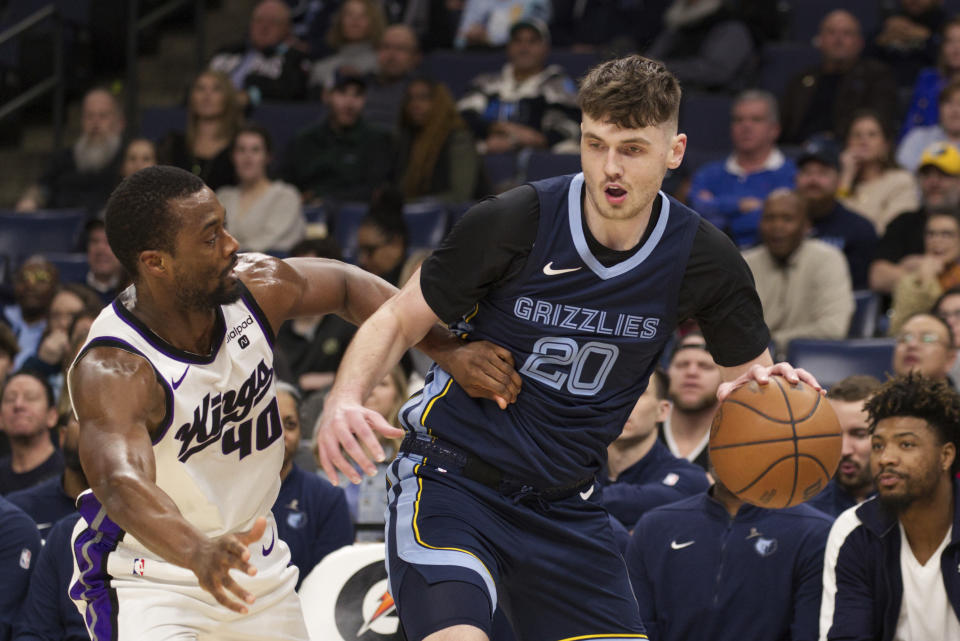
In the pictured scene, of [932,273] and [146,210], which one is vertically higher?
[146,210]

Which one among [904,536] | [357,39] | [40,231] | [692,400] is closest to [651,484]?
[692,400]

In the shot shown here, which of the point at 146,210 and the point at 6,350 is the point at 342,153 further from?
the point at 146,210

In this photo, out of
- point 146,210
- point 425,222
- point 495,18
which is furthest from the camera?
point 495,18

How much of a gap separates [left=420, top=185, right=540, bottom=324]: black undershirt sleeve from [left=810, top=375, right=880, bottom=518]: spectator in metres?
2.94

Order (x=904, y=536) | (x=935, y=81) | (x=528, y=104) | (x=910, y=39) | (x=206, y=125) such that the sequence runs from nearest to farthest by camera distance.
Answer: (x=904, y=536) → (x=935, y=81) → (x=910, y=39) → (x=206, y=125) → (x=528, y=104)

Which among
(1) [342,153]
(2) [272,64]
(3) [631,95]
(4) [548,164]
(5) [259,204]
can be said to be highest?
(3) [631,95]

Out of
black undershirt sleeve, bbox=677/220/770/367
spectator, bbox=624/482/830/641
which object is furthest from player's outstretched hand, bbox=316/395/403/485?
spectator, bbox=624/482/830/641

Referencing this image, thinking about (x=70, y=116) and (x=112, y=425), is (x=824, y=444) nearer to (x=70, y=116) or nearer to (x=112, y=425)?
(x=112, y=425)

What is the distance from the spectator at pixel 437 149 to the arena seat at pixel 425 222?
13.6 inches

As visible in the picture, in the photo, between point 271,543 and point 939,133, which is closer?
point 271,543

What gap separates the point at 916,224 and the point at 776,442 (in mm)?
4981

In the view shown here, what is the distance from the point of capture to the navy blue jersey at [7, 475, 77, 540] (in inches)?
251

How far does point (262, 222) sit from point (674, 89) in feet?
20.2

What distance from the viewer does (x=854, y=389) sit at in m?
6.23
